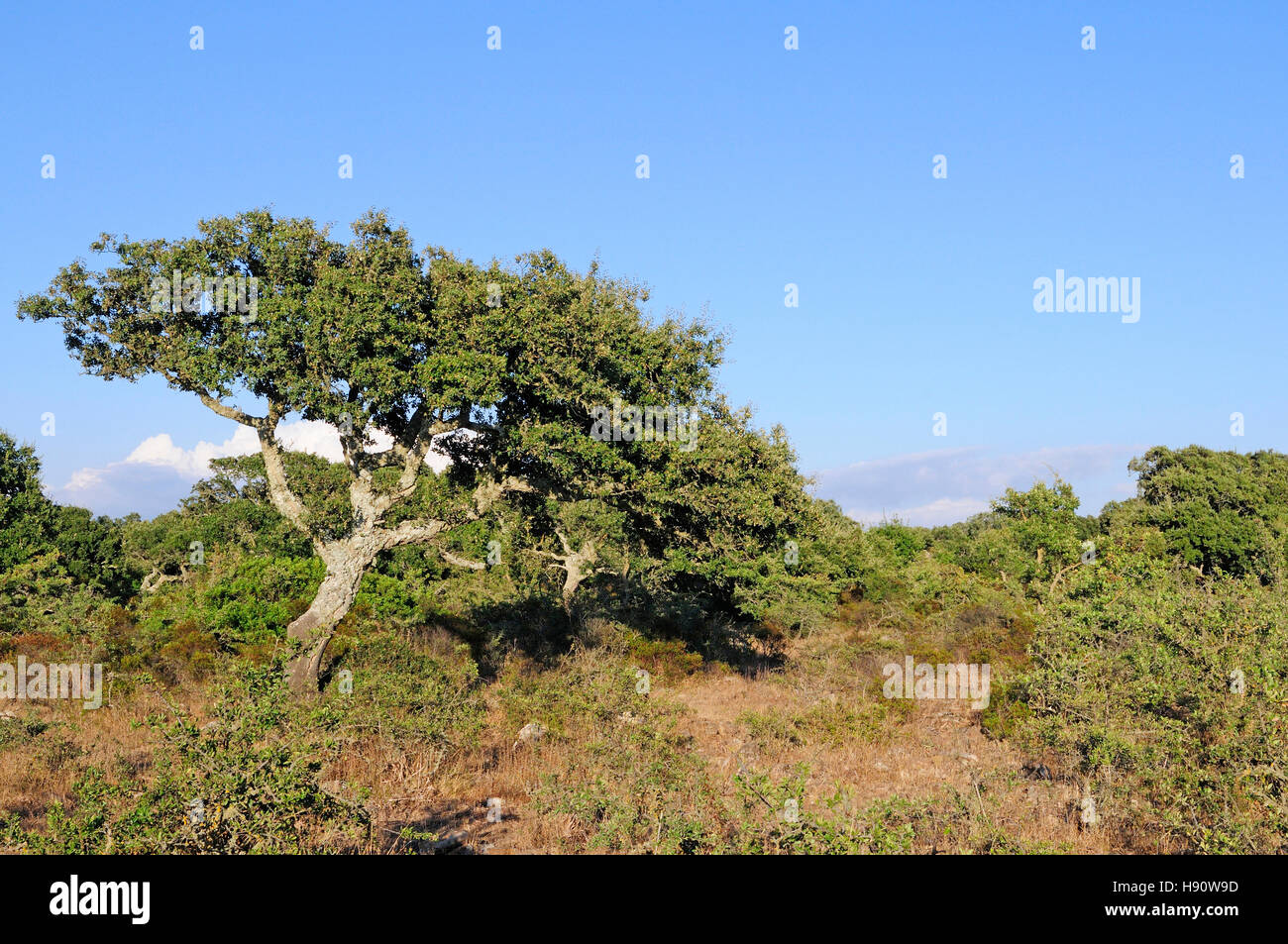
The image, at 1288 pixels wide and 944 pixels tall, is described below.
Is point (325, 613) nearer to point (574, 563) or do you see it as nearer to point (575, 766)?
point (575, 766)

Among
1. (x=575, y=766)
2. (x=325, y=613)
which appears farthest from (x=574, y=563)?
(x=575, y=766)

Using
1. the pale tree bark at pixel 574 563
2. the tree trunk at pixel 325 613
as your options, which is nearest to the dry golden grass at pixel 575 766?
the tree trunk at pixel 325 613

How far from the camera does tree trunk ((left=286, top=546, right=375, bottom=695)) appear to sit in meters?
16.2

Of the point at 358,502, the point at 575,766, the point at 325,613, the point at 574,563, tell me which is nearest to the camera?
the point at 575,766

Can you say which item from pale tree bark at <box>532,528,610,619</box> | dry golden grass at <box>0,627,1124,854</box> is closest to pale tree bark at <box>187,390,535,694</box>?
dry golden grass at <box>0,627,1124,854</box>

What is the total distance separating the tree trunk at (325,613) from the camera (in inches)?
637

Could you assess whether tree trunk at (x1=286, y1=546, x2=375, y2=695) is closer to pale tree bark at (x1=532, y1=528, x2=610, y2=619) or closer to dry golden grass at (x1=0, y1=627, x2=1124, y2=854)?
dry golden grass at (x1=0, y1=627, x2=1124, y2=854)

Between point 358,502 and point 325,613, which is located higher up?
point 358,502

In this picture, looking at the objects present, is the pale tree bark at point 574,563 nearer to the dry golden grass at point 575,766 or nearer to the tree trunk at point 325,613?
the dry golden grass at point 575,766

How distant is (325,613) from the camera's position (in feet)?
55.7

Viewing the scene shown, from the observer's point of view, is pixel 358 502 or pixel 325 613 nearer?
pixel 325 613

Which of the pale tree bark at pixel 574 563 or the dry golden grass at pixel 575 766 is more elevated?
the pale tree bark at pixel 574 563

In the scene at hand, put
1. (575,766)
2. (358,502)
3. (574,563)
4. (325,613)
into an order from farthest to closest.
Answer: (574,563) → (358,502) → (325,613) → (575,766)
